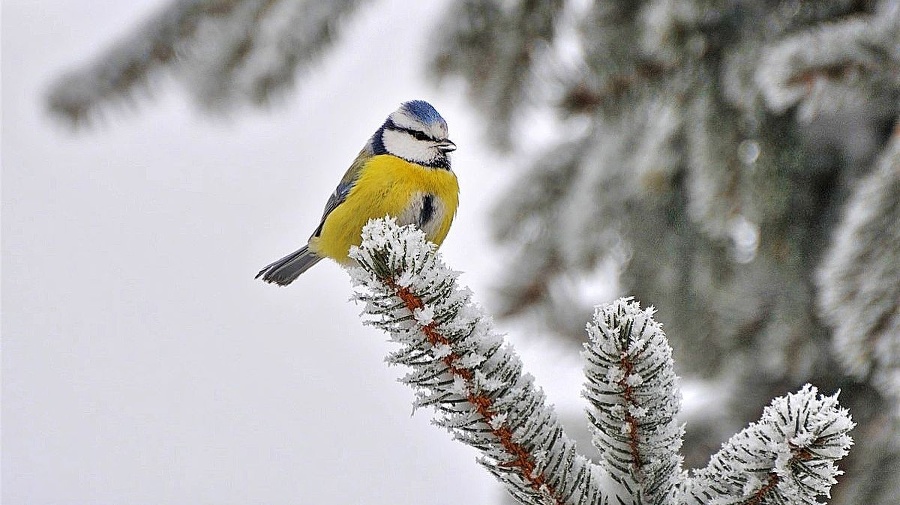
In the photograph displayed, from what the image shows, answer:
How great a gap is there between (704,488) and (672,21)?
1.56m

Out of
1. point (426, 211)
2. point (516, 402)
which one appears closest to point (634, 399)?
point (516, 402)

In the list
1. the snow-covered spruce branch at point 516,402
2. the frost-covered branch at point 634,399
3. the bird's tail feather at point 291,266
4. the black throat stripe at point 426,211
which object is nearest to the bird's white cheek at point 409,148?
the black throat stripe at point 426,211

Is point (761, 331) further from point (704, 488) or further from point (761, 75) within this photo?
point (704, 488)

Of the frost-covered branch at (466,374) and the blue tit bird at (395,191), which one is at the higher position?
the blue tit bird at (395,191)

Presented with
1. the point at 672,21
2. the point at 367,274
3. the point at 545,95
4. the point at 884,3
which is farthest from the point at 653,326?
the point at 545,95

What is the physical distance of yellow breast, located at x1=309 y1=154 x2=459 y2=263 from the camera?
2.06 metres

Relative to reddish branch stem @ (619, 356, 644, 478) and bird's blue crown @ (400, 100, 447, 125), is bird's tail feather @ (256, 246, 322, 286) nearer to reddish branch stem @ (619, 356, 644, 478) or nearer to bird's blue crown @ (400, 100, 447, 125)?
bird's blue crown @ (400, 100, 447, 125)

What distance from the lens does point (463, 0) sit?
8.81 feet

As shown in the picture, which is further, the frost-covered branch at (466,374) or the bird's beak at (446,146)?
the bird's beak at (446,146)

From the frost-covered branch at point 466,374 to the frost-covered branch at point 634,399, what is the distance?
2.1 inches

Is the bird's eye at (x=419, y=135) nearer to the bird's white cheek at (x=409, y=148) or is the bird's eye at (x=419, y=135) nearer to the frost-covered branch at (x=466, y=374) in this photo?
the bird's white cheek at (x=409, y=148)

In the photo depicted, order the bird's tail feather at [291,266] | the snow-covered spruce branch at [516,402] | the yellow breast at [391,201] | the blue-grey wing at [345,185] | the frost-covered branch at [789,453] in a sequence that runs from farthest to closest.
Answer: the bird's tail feather at [291,266] → the blue-grey wing at [345,185] → the yellow breast at [391,201] → the snow-covered spruce branch at [516,402] → the frost-covered branch at [789,453]

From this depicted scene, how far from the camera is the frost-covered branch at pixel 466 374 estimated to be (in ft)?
3.26

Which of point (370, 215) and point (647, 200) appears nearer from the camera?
point (370, 215)
